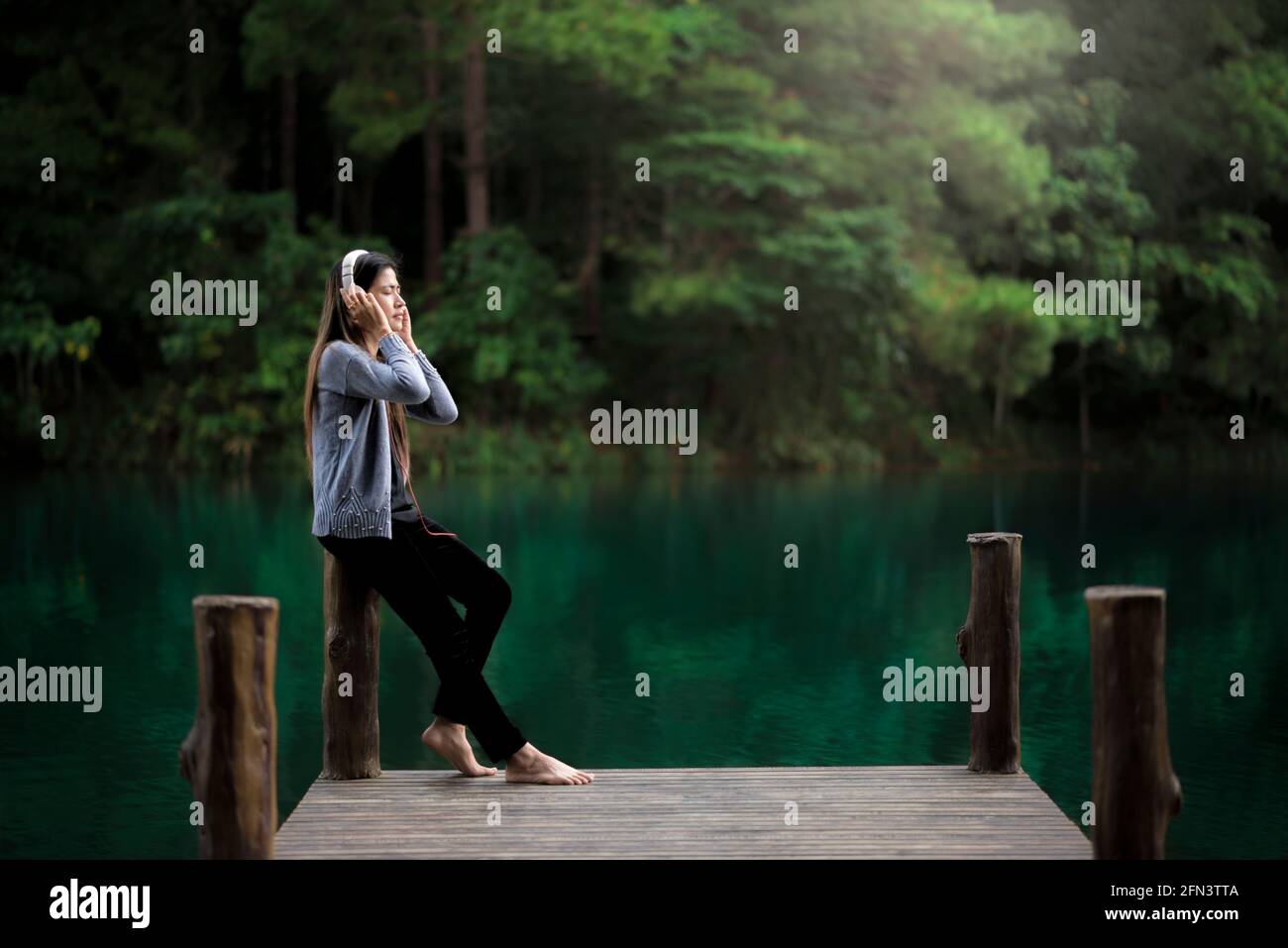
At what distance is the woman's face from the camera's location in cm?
565

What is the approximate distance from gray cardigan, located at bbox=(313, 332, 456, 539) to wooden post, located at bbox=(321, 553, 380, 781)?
47 centimetres

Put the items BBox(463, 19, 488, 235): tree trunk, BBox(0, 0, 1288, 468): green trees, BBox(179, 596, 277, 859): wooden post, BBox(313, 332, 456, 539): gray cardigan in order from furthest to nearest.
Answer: BBox(463, 19, 488, 235): tree trunk < BBox(0, 0, 1288, 468): green trees < BBox(313, 332, 456, 539): gray cardigan < BBox(179, 596, 277, 859): wooden post

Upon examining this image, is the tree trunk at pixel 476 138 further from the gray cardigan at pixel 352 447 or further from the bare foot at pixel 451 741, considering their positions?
the gray cardigan at pixel 352 447

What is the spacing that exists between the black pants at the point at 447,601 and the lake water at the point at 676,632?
212 centimetres

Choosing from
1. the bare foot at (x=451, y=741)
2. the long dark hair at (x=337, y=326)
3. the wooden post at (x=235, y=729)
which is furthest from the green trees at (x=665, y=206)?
the wooden post at (x=235, y=729)

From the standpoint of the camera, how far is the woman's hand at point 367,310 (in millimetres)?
5605

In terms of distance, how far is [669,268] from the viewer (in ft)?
91.6

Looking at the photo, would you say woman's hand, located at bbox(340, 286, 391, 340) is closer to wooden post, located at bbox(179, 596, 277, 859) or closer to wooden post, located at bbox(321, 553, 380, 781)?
wooden post, located at bbox(321, 553, 380, 781)

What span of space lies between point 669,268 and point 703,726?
61.3 feet

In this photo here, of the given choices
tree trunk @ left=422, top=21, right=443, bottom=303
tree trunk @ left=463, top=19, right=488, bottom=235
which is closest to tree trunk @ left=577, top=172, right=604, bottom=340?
tree trunk @ left=463, top=19, right=488, bottom=235

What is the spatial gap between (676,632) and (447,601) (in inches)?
294

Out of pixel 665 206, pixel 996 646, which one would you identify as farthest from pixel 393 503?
pixel 665 206
